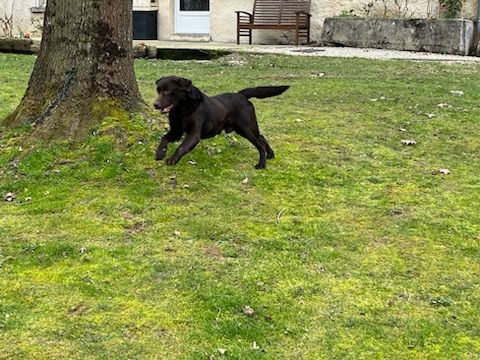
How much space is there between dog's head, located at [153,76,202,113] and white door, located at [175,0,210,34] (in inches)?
584

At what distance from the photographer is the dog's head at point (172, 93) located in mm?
4914

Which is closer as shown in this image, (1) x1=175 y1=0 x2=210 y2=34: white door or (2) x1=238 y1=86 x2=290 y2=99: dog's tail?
(2) x1=238 y1=86 x2=290 y2=99: dog's tail

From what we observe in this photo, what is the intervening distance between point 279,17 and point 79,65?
1262cm

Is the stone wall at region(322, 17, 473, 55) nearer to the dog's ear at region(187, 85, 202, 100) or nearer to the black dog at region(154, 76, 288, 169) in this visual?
the black dog at region(154, 76, 288, 169)

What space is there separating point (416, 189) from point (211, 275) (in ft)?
7.29

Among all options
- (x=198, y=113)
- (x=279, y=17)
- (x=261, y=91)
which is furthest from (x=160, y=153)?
(x=279, y=17)

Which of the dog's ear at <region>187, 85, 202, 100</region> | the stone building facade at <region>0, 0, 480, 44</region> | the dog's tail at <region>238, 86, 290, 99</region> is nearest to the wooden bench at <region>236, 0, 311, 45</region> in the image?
the stone building facade at <region>0, 0, 480, 44</region>

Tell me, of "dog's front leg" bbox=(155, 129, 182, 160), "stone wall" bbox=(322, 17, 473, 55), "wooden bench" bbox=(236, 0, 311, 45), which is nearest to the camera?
"dog's front leg" bbox=(155, 129, 182, 160)

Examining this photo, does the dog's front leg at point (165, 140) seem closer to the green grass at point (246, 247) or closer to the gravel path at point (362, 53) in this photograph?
the green grass at point (246, 247)

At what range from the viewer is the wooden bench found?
17391 mm

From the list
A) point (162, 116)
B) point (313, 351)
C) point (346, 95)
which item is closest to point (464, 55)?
point (346, 95)

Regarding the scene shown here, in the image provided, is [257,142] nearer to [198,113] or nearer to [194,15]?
[198,113]

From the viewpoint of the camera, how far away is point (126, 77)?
232 inches

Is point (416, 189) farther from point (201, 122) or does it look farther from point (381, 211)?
point (201, 122)
